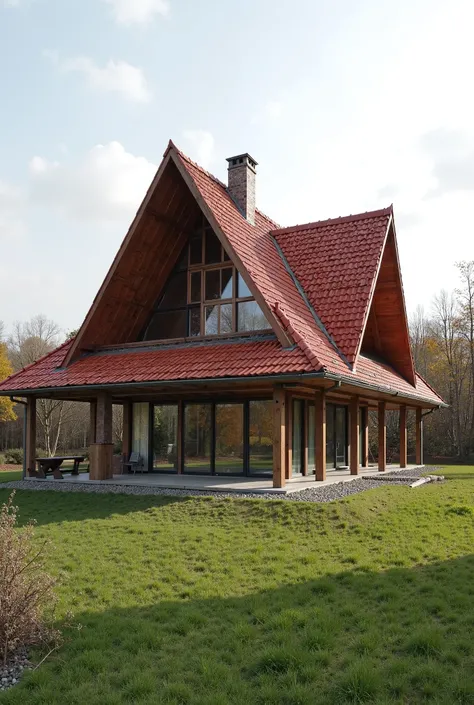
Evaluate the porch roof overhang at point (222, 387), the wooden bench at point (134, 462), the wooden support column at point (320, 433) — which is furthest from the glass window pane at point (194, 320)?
the wooden support column at point (320, 433)

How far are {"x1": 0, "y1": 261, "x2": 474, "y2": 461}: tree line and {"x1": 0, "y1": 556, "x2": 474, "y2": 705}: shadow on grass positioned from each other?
2640 centimetres

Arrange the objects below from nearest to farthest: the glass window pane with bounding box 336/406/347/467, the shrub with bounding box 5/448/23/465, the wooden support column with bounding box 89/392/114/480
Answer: the wooden support column with bounding box 89/392/114/480 < the glass window pane with bounding box 336/406/347/467 < the shrub with bounding box 5/448/23/465

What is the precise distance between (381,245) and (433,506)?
23.3 feet

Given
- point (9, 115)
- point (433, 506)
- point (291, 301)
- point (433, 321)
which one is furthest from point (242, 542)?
point (433, 321)

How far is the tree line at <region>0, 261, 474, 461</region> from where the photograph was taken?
33750 millimetres

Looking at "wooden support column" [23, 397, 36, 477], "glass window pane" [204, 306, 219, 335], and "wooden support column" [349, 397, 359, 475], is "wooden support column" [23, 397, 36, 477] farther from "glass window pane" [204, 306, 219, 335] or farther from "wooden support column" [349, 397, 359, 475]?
"wooden support column" [349, 397, 359, 475]

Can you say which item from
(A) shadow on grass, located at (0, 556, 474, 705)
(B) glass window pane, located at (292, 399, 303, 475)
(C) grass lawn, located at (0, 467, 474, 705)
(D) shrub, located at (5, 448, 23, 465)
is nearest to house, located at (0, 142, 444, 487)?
(B) glass window pane, located at (292, 399, 303, 475)

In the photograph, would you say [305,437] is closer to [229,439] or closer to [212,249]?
[229,439]

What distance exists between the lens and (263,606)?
580cm

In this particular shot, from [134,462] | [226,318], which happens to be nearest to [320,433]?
[226,318]

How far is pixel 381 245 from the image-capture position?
15.2m

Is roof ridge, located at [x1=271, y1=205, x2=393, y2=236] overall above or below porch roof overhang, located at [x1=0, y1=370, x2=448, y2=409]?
above

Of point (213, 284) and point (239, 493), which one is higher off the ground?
point (213, 284)

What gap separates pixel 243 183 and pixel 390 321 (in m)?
5.99
